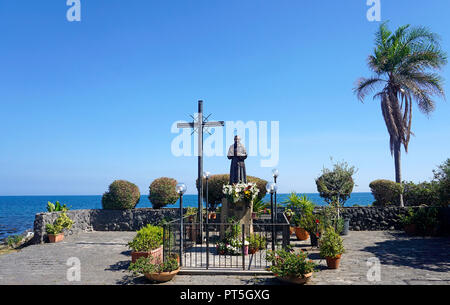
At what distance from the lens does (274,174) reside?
11.1 m

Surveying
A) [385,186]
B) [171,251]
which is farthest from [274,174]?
[385,186]

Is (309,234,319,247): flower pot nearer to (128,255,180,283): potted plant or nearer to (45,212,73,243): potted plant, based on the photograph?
(128,255,180,283): potted plant

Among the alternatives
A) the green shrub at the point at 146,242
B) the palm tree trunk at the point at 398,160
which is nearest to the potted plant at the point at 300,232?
the green shrub at the point at 146,242

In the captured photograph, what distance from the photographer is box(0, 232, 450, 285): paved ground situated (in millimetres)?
7367

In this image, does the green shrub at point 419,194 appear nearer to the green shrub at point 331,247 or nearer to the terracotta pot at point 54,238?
the green shrub at point 331,247

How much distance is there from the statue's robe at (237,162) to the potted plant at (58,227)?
8.63m

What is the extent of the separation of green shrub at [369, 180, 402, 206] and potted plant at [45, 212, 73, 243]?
57.0 ft

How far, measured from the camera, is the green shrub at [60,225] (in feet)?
43.8

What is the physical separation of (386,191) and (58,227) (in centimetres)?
1806

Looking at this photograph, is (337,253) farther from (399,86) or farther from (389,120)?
(399,86)

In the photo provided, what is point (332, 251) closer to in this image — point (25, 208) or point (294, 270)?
point (294, 270)

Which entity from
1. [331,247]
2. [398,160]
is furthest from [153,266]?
[398,160]

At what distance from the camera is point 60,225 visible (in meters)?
13.8
